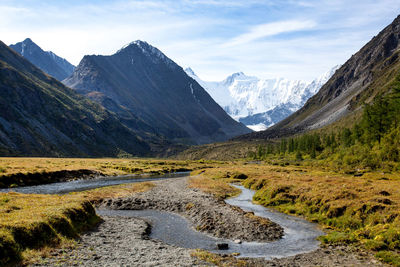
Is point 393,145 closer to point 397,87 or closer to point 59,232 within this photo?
point 397,87

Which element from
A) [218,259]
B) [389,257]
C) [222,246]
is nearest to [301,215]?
[389,257]

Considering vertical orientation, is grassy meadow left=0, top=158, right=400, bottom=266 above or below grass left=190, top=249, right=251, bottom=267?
above

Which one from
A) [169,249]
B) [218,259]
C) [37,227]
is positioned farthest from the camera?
[169,249]

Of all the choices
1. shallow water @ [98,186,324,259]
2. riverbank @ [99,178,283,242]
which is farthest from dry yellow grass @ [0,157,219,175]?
shallow water @ [98,186,324,259]

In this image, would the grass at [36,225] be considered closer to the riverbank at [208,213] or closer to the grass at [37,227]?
the grass at [37,227]

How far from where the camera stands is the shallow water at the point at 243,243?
3028cm

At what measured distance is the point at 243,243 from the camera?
32.7m

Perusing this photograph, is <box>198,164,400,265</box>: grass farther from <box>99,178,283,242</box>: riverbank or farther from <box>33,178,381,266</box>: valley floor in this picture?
<box>99,178,283,242</box>: riverbank

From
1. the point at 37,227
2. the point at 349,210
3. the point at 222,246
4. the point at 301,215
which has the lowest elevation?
the point at 301,215

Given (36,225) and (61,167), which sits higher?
(36,225)

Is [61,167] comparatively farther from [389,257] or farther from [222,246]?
[389,257]

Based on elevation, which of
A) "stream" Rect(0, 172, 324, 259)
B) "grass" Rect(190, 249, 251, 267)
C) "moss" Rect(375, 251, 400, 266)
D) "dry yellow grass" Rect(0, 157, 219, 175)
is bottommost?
"dry yellow grass" Rect(0, 157, 219, 175)

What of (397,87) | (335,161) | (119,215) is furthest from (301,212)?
(335,161)

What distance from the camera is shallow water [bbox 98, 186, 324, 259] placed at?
99.3ft
